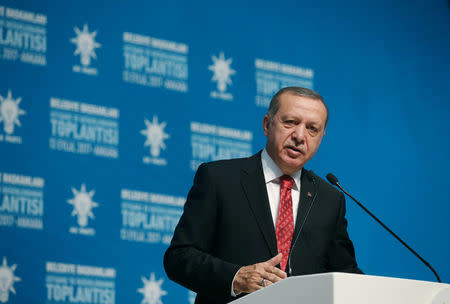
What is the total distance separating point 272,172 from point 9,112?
1.60 metres

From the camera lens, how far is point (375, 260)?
185 inches

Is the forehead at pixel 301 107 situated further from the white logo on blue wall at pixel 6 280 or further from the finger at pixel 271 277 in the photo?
the white logo on blue wall at pixel 6 280

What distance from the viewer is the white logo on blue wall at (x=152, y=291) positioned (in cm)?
393

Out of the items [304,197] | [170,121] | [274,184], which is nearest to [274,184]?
[274,184]

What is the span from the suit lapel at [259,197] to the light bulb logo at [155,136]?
132cm

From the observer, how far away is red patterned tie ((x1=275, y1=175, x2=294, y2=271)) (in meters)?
2.68

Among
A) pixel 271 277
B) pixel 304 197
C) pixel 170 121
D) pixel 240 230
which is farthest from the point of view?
pixel 170 121

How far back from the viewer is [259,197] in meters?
2.78

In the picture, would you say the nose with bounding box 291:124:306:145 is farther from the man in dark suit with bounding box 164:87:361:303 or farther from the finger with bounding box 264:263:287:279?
the finger with bounding box 264:263:287:279

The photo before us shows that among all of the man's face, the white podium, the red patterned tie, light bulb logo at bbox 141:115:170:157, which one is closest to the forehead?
the man's face

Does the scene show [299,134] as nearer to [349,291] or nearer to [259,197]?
[259,197]

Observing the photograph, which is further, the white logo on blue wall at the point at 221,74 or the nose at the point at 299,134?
the white logo on blue wall at the point at 221,74

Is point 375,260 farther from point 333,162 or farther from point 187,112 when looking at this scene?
point 187,112

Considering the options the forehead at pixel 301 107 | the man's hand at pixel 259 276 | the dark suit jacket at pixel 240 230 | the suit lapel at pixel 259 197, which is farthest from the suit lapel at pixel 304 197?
the man's hand at pixel 259 276
